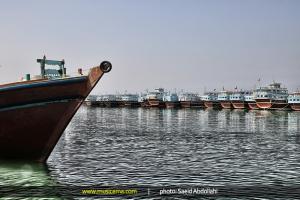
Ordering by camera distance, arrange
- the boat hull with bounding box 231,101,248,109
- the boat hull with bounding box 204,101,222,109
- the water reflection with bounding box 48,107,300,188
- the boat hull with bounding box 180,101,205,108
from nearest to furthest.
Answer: the water reflection with bounding box 48,107,300,188 < the boat hull with bounding box 231,101,248,109 < the boat hull with bounding box 204,101,222,109 < the boat hull with bounding box 180,101,205,108

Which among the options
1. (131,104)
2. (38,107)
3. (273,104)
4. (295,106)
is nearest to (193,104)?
(131,104)

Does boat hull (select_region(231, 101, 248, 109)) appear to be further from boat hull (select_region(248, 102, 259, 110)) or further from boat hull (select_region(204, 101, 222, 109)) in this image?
boat hull (select_region(204, 101, 222, 109))

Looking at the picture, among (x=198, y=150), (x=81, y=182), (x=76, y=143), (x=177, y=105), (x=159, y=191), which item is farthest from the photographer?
(x=177, y=105)

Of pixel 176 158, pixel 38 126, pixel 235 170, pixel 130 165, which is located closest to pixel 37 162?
pixel 38 126

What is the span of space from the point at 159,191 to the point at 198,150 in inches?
488

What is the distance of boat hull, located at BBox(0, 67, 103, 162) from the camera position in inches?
744

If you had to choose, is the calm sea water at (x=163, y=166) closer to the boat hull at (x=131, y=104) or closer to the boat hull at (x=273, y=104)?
the boat hull at (x=273, y=104)

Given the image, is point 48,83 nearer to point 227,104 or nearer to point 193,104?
point 227,104

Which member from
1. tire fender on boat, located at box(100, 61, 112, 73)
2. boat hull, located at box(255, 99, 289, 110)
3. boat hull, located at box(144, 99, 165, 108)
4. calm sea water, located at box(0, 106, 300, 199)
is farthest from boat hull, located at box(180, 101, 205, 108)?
tire fender on boat, located at box(100, 61, 112, 73)

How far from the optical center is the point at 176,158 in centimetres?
2369

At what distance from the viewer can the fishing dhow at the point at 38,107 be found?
61.9ft

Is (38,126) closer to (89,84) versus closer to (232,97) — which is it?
(89,84)

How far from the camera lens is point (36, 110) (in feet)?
63.1

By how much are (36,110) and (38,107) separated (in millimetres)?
170
